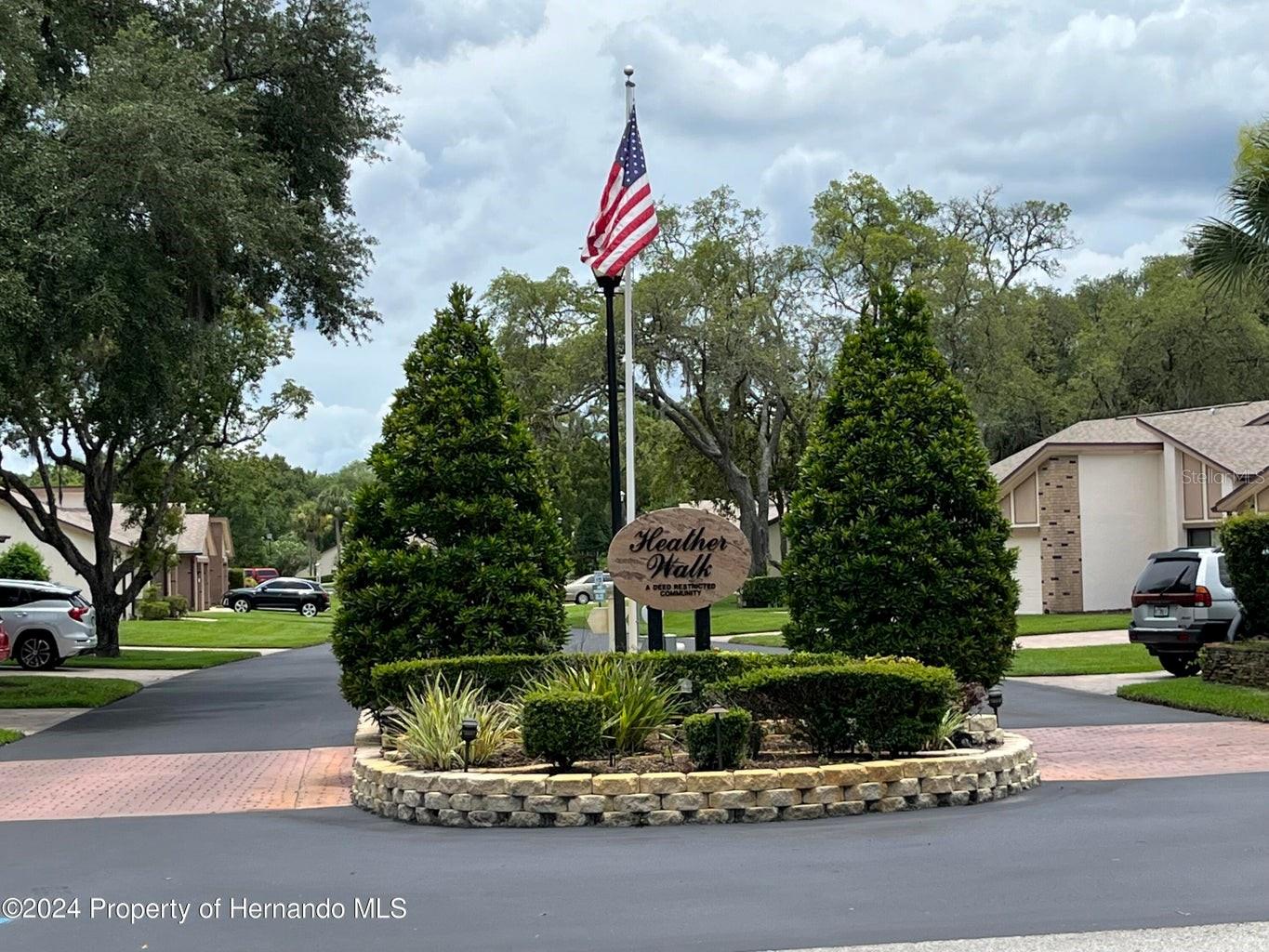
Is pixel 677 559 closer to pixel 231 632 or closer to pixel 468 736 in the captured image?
pixel 468 736

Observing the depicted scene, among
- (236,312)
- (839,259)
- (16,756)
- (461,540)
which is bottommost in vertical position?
(16,756)

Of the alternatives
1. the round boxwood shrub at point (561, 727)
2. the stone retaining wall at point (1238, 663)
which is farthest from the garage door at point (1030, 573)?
the round boxwood shrub at point (561, 727)

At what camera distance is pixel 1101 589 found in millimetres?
41000

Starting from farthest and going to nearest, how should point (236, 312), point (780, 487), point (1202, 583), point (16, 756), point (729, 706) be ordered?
point (780, 487)
point (236, 312)
point (1202, 583)
point (16, 756)
point (729, 706)

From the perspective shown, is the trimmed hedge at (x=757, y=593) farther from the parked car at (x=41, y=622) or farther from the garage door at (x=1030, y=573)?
the parked car at (x=41, y=622)

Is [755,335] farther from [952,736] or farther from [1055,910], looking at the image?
[1055,910]

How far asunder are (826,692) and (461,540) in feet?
15.4

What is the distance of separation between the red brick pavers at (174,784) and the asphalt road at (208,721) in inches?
33.6

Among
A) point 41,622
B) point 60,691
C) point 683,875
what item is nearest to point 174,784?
point 683,875

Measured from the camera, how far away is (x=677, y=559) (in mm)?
14023

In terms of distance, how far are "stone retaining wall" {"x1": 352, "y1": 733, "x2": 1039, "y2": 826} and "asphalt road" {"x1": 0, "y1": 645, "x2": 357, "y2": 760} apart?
6483mm

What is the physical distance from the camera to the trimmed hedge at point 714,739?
11.1 meters

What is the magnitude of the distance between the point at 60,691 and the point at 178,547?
42.8 meters

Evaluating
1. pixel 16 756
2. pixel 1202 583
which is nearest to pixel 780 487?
A: pixel 1202 583
